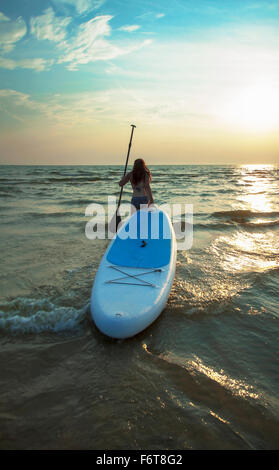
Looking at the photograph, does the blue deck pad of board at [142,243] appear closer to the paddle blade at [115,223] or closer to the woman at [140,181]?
the woman at [140,181]

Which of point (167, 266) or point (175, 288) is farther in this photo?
point (175, 288)

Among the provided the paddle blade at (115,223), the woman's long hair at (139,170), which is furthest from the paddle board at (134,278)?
the paddle blade at (115,223)

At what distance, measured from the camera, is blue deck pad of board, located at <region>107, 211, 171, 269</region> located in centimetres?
452

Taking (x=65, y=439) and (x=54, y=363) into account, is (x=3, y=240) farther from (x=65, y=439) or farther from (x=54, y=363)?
(x=65, y=439)

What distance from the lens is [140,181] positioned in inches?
245

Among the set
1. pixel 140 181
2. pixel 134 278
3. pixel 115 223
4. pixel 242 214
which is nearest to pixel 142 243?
pixel 134 278

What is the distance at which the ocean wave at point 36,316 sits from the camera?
3672mm

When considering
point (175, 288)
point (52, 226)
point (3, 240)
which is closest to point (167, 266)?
point (175, 288)

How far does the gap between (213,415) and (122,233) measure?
11.2 feet

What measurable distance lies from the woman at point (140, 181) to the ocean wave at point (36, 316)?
3079 millimetres

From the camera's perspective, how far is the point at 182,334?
3652 millimetres

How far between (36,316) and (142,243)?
207cm

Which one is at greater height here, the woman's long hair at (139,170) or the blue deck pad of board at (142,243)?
the woman's long hair at (139,170)

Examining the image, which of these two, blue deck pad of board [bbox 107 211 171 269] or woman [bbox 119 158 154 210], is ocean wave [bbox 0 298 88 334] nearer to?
blue deck pad of board [bbox 107 211 171 269]
